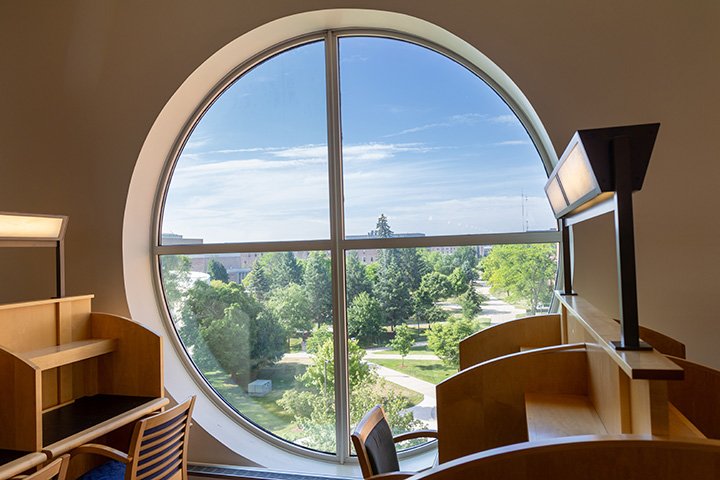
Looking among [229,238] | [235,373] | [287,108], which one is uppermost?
[287,108]

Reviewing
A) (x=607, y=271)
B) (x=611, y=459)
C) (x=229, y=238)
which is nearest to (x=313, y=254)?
(x=229, y=238)

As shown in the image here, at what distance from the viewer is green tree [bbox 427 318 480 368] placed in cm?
261

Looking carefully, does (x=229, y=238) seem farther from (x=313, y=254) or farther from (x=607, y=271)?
(x=607, y=271)

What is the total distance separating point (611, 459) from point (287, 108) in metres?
2.54

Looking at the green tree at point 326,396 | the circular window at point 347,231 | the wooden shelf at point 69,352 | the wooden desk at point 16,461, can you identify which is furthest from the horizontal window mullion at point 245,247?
the wooden desk at point 16,461

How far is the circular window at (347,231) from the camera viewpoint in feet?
8.53

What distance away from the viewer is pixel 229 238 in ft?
9.76

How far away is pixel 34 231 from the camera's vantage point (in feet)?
7.69

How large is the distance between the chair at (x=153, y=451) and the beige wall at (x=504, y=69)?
3.48ft

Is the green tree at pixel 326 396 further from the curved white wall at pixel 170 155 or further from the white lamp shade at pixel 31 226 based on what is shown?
the white lamp shade at pixel 31 226

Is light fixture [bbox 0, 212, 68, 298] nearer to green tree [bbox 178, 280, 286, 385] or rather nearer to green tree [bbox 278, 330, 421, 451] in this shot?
green tree [bbox 178, 280, 286, 385]

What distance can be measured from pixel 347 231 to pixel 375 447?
1.37m

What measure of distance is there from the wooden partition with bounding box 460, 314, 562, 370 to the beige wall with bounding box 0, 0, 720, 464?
310mm

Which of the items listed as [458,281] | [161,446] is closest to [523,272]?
[458,281]
